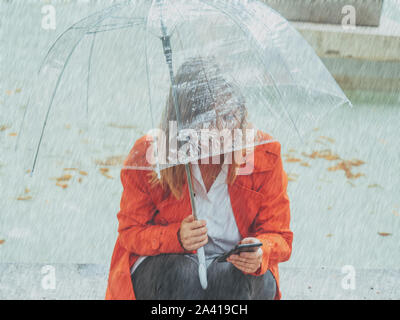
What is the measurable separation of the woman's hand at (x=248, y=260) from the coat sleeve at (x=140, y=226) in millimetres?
232

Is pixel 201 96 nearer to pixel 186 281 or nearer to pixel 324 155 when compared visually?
pixel 186 281

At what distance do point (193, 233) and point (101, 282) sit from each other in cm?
134

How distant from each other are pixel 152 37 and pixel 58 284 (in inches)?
72.8

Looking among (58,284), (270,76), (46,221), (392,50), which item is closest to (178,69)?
(270,76)

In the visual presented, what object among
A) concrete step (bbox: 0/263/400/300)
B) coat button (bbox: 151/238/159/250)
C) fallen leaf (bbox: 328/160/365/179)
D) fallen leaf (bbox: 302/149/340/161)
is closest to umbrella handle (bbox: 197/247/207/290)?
coat button (bbox: 151/238/159/250)

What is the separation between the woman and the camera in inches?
77.2

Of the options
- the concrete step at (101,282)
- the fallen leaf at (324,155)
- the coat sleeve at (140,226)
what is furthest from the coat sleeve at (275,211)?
the fallen leaf at (324,155)

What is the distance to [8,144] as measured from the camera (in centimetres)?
470

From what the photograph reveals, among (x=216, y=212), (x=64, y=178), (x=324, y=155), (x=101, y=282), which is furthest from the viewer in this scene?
(x=324, y=155)

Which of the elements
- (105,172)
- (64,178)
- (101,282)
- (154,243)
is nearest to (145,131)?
(105,172)

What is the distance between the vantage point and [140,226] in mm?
2018

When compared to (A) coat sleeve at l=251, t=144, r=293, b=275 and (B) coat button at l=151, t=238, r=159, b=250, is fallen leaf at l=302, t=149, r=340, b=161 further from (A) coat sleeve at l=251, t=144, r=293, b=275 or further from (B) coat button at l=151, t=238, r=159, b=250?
(B) coat button at l=151, t=238, r=159, b=250

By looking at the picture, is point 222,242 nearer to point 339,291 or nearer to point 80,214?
point 339,291

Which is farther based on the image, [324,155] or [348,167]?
[324,155]
